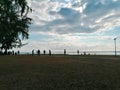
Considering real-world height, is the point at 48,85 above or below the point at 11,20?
below

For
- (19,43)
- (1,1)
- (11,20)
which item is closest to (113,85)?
(1,1)

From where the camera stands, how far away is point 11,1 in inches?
874

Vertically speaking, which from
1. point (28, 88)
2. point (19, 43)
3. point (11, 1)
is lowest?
point (28, 88)

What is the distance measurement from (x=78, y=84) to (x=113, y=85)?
1.68m

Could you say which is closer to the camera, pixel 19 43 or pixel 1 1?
pixel 1 1

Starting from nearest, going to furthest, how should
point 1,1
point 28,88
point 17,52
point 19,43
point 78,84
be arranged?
point 28,88 → point 78,84 → point 1,1 → point 19,43 → point 17,52

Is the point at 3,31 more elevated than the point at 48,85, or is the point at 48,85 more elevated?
the point at 3,31

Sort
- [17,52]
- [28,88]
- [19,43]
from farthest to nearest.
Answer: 1. [17,52]
2. [19,43]
3. [28,88]

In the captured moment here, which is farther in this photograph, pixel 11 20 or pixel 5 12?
pixel 11 20

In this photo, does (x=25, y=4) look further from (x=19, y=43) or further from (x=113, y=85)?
(x=19, y=43)

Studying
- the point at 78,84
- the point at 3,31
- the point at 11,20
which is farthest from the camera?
the point at 11,20

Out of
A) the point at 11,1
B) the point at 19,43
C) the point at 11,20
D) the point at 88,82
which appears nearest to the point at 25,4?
the point at 11,1

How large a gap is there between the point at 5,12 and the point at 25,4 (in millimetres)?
1951

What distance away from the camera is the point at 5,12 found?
885 inches
